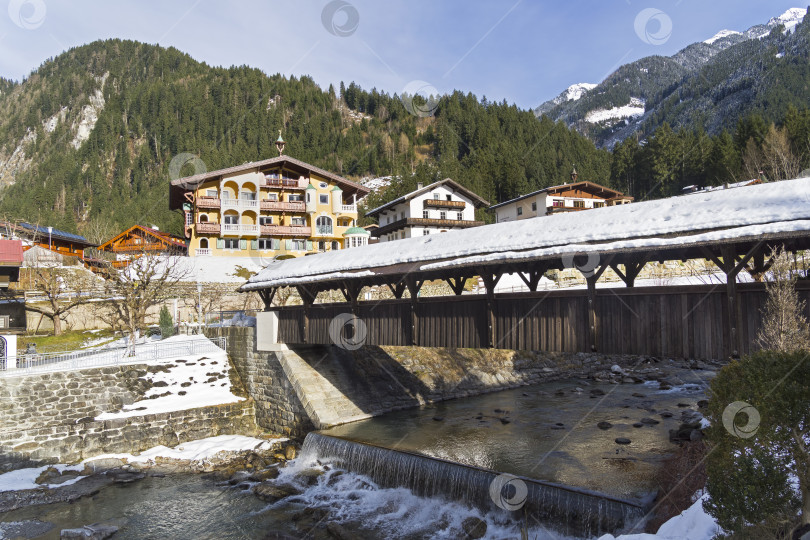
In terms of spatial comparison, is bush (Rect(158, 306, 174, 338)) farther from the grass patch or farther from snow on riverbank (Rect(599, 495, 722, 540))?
snow on riverbank (Rect(599, 495, 722, 540))

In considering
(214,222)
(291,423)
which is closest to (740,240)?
(291,423)

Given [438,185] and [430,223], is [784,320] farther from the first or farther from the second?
[438,185]

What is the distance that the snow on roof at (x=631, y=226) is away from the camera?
9734 mm

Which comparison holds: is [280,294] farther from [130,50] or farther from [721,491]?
[130,50]

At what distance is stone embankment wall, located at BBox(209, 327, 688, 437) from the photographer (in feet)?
67.9

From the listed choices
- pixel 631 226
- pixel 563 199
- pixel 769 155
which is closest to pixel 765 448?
pixel 631 226

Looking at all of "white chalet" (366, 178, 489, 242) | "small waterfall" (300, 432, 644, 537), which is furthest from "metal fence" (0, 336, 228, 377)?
"white chalet" (366, 178, 489, 242)

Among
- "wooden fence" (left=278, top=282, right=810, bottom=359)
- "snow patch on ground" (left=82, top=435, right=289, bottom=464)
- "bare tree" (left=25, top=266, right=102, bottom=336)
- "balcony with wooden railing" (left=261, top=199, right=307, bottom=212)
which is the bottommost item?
"snow patch on ground" (left=82, top=435, right=289, bottom=464)

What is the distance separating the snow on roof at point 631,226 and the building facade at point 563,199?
37512 millimetres

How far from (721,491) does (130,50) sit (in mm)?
211966

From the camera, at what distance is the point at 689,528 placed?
7973mm

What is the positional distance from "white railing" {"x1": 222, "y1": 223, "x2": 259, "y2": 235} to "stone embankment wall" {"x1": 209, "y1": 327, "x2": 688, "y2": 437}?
74.7 ft

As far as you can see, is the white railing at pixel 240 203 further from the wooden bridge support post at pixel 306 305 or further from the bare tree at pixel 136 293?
the wooden bridge support post at pixel 306 305

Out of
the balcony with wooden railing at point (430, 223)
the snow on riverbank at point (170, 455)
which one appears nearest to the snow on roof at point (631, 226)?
the snow on riverbank at point (170, 455)
